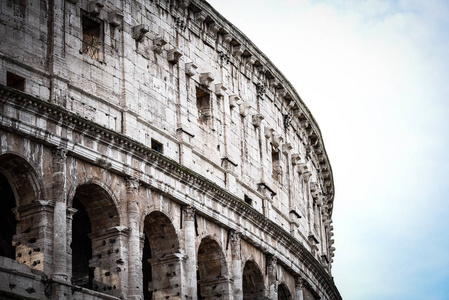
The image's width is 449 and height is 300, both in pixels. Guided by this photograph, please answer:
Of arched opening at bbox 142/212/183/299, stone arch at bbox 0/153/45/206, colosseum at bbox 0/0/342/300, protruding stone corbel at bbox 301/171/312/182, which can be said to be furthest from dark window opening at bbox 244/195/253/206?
stone arch at bbox 0/153/45/206

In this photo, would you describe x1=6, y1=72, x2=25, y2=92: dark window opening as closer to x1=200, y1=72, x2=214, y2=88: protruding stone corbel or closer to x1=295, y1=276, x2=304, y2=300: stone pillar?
x1=200, y1=72, x2=214, y2=88: protruding stone corbel

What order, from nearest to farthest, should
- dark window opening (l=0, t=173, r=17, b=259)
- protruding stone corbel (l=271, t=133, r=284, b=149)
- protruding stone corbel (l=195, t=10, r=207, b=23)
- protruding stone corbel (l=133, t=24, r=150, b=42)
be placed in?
1. dark window opening (l=0, t=173, r=17, b=259)
2. protruding stone corbel (l=133, t=24, r=150, b=42)
3. protruding stone corbel (l=195, t=10, r=207, b=23)
4. protruding stone corbel (l=271, t=133, r=284, b=149)

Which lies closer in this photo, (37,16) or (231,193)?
(37,16)

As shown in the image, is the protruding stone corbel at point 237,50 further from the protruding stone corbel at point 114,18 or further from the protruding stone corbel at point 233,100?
the protruding stone corbel at point 114,18

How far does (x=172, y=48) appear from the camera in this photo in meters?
40.8

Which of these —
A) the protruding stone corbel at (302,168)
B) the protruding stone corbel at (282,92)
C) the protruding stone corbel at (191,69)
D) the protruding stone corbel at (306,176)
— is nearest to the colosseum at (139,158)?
the protruding stone corbel at (191,69)

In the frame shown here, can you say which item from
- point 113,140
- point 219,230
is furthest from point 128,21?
point 219,230

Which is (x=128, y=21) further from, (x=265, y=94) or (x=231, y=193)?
(x=265, y=94)

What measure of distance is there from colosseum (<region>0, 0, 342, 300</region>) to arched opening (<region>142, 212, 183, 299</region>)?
0.16 feet

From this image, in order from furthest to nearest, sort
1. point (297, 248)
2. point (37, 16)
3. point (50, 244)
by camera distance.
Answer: point (297, 248) < point (37, 16) < point (50, 244)

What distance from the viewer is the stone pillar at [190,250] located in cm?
3749

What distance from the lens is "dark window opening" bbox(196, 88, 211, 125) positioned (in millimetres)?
42625

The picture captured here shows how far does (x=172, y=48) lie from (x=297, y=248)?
12.3 metres

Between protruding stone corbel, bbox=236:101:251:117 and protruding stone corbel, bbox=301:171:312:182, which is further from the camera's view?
protruding stone corbel, bbox=301:171:312:182
